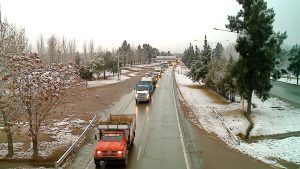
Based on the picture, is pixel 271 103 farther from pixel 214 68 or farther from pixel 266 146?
pixel 266 146

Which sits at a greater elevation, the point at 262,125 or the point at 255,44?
the point at 255,44

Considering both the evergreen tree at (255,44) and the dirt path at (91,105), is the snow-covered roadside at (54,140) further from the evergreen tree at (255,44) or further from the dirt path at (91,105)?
the evergreen tree at (255,44)

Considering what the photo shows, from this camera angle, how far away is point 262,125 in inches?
1332

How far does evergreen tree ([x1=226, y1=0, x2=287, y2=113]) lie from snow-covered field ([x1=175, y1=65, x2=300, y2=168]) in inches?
120

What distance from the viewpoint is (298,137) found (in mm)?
27609

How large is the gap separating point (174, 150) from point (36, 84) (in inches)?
387

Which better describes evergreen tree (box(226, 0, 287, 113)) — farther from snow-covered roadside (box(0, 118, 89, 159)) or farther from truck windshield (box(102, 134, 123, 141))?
truck windshield (box(102, 134, 123, 141))

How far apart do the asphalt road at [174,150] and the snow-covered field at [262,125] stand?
4.53 ft

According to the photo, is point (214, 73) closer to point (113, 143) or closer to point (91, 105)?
point (91, 105)

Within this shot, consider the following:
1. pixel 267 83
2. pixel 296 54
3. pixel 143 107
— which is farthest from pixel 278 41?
pixel 296 54

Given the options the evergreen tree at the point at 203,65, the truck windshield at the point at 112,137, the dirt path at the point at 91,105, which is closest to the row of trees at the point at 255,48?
the dirt path at the point at 91,105


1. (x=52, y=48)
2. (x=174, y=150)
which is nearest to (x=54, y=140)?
(x=174, y=150)

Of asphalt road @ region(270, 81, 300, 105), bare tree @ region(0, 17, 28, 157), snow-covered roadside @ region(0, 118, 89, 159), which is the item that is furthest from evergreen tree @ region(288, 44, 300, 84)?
bare tree @ region(0, 17, 28, 157)

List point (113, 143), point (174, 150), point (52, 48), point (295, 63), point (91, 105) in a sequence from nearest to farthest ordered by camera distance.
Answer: point (113, 143) → point (174, 150) → point (91, 105) → point (295, 63) → point (52, 48)
